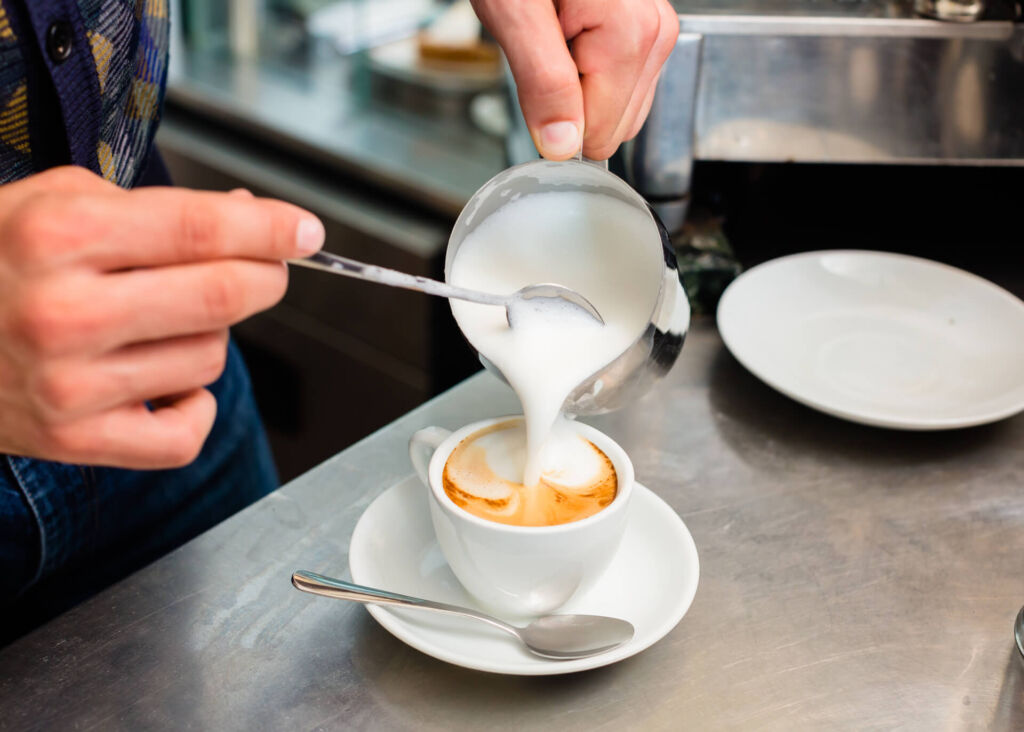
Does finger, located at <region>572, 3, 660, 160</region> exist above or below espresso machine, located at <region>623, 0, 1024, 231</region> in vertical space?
above

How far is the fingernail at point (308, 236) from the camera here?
623mm

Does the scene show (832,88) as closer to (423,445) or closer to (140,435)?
(423,445)

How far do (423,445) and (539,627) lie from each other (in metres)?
0.20

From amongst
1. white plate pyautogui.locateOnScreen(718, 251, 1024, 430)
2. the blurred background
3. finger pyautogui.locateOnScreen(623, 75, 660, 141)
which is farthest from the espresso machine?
finger pyautogui.locateOnScreen(623, 75, 660, 141)

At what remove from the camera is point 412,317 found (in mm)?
2238

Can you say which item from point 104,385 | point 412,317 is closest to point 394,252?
point 412,317

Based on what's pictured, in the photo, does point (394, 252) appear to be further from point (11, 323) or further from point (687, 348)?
point (11, 323)

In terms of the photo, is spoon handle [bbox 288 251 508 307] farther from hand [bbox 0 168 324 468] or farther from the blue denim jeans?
the blue denim jeans

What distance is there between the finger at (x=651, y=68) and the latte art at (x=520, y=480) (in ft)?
1.01

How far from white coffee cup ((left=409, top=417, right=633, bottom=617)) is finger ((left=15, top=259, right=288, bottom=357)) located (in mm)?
273

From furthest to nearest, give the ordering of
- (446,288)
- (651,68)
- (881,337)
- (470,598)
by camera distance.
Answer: (881,337) → (651,68) → (470,598) → (446,288)

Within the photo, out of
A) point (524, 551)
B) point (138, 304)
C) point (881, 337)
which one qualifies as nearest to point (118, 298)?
point (138, 304)

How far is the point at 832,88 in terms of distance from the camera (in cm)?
134

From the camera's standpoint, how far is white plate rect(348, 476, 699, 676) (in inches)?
31.3
